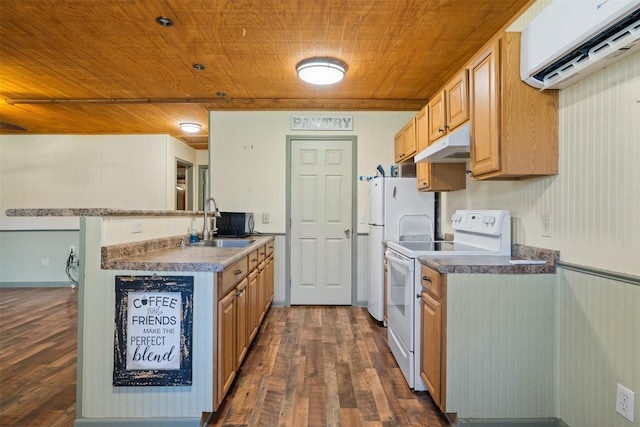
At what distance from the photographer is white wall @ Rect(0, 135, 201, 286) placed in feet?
16.2

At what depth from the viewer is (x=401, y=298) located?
2.39m

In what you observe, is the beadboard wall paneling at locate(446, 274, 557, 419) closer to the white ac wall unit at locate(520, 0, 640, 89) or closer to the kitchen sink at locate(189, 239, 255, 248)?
the white ac wall unit at locate(520, 0, 640, 89)

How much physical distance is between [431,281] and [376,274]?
1.58 m

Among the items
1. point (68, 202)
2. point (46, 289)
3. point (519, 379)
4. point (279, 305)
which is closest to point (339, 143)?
point (279, 305)

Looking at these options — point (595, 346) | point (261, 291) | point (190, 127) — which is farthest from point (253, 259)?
point (190, 127)

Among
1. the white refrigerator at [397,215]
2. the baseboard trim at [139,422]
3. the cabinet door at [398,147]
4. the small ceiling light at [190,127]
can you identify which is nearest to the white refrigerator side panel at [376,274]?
the white refrigerator at [397,215]

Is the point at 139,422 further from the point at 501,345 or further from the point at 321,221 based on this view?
the point at 321,221

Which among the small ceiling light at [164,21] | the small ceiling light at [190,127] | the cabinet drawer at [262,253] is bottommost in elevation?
the cabinet drawer at [262,253]

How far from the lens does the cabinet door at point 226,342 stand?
5.87 feet

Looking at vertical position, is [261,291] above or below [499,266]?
below

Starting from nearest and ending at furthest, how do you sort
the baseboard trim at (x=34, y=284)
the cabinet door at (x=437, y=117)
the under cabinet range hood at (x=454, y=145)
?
the under cabinet range hood at (x=454, y=145)
the cabinet door at (x=437, y=117)
the baseboard trim at (x=34, y=284)

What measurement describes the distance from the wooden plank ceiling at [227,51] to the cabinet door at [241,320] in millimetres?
1869

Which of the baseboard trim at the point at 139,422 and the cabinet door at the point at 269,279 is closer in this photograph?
the baseboard trim at the point at 139,422

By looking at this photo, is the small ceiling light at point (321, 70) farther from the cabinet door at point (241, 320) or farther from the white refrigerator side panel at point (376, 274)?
the cabinet door at point (241, 320)
